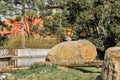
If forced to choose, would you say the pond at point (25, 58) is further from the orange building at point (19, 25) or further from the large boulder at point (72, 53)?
the orange building at point (19, 25)

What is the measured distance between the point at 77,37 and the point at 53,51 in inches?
247

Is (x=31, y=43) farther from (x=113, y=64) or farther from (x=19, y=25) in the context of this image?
(x=113, y=64)

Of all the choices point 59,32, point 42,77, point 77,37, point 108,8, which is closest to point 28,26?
point 59,32

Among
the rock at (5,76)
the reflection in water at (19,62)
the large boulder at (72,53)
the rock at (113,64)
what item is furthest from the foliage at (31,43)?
the rock at (113,64)

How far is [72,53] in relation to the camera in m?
18.6

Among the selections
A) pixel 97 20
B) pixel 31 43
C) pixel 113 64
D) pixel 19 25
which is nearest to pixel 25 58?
pixel 31 43

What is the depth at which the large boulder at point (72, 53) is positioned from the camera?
1839 cm

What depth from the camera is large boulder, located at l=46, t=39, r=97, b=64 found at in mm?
18391

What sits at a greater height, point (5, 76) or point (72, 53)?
point (72, 53)

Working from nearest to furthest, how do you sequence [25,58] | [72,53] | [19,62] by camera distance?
[72,53] < [19,62] < [25,58]

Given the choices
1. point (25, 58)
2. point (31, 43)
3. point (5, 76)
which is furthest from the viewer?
point (31, 43)

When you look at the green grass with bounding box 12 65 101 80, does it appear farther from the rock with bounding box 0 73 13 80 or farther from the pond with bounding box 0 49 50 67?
the pond with bounding box 0 49 50 67

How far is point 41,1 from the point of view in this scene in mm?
28375

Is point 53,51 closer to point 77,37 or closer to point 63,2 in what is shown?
point 77,37
